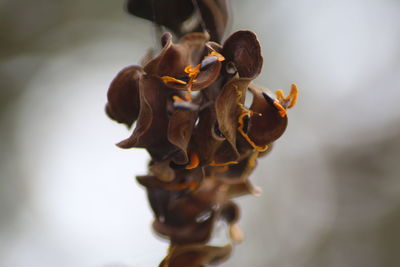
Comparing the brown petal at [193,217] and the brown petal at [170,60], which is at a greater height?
the brown petal at [170,60]

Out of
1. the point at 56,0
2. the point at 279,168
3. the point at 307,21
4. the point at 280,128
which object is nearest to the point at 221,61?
the point at 280,128

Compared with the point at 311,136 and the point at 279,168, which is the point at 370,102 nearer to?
the point at 311,136

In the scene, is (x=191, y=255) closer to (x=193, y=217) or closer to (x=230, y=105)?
(x=193, y=217)

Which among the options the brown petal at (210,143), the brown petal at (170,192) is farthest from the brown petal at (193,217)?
the brown petal at (210,143)

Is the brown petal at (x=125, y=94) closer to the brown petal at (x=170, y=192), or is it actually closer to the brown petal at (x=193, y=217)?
the brown petal at (x=170, y=192)

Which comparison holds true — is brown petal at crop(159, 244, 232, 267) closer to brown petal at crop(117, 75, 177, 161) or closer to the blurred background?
brown petal at crop(117, 75, 177, 161)

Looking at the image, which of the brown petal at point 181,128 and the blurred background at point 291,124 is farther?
the blurred background at point 291,124

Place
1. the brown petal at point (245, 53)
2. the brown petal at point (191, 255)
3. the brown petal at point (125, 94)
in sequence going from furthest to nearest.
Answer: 1. the brown petal at point (191, 255)
2. the brown petal at point (125, 94)
3. the brown petal at point (245, 53)

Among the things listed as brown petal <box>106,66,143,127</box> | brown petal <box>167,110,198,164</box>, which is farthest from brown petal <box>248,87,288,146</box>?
brown petal <box>106,66,143,127</box>
